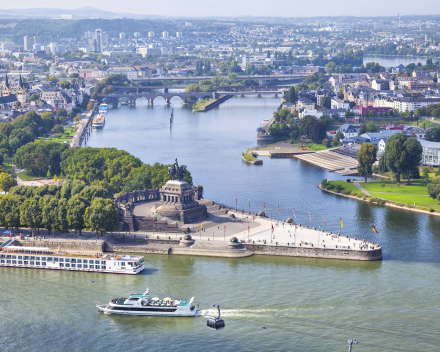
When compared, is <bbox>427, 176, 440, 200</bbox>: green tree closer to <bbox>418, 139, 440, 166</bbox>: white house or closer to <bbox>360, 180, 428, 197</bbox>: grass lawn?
<bbox>360, 180, 428, 197</bbox>: grass lawn

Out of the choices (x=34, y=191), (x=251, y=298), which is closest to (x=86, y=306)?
(x=251, y=298)

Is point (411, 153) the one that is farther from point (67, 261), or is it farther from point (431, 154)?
point (67, 261)

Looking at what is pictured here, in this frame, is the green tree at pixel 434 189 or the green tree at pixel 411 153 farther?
the green tree at pixel 411 153

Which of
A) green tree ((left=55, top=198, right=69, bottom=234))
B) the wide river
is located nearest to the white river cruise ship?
the wide river

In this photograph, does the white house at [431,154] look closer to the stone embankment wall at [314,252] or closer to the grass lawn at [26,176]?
the stone embankment wall at [314,252]

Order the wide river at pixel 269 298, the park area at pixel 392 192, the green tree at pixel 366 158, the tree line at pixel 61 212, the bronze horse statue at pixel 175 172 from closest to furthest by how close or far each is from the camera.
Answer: the wide river at pixel 269 298
the tree line at pixel 61 212
the bronze horse statue at pixel 175 172
the park area at pixel 392 192
the green tree at pixel 366 158

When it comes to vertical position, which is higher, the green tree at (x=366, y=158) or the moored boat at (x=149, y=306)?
the green tree at (x=366, y=158)

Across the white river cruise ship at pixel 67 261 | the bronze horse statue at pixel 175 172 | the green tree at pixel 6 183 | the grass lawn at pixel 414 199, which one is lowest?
the white river cruise ship at pixel 67 261

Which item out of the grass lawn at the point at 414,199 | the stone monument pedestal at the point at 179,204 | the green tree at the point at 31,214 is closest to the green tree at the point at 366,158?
the grass lawn at the point at 414,199
